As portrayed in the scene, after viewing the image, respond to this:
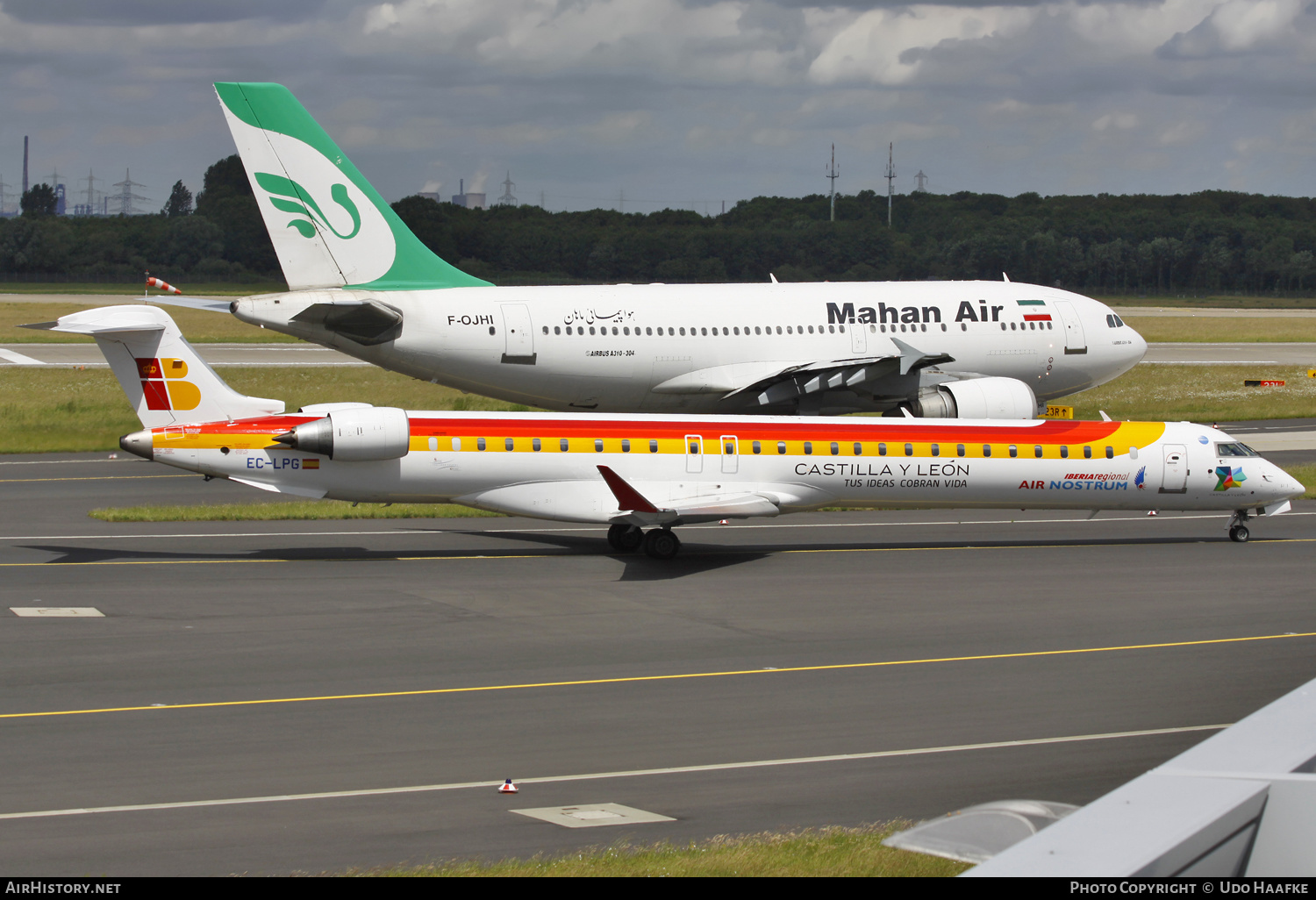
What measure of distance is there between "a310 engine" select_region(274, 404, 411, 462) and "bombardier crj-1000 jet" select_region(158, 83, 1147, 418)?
30.4 ft

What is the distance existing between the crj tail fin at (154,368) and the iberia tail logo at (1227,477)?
2171 cm

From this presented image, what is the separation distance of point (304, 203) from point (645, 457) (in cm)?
1350

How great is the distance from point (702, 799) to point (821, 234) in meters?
146

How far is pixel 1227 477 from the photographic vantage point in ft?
102

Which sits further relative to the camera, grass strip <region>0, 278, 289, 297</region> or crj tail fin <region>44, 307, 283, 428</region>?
grass strip <region>0, 278, 289, 297</region>

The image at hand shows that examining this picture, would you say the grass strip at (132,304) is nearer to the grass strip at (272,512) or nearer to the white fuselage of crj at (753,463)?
the grass strip at (272,512)

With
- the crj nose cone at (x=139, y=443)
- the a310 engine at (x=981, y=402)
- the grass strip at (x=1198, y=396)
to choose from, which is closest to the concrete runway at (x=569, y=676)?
the crj nose cone at (x=139, y=443)

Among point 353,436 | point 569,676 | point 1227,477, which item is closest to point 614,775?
point 569,676

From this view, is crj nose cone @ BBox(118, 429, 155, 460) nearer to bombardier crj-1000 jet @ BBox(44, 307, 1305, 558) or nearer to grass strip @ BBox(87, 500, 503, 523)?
bombardier crj-1000 jet @ BBox(44, 307, 1305, 558)

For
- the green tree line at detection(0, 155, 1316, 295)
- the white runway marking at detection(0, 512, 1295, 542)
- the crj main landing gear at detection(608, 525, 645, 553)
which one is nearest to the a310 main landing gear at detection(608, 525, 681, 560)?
the crj main landing gear at detection(608, 525, 645, 553)

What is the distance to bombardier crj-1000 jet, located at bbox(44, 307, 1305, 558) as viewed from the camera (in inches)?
1064

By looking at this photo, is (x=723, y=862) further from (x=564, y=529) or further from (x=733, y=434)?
(x=564, y=529)

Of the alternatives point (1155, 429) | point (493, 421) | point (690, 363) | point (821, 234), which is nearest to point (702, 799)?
point (493, 421)

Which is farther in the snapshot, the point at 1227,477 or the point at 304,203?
the point at 304,203
